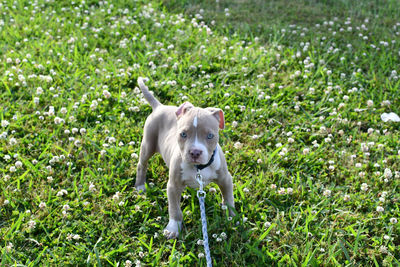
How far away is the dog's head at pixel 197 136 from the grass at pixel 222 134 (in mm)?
958

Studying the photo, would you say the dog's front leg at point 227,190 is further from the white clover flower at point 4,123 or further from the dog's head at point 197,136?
the white clover flower at point 4,123

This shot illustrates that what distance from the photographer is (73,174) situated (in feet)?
15.7

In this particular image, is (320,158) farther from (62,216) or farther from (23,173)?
(23,173)

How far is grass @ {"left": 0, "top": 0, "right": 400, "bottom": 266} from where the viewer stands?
3990 mm

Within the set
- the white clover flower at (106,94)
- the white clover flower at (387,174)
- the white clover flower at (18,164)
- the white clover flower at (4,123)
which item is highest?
the white clover flower at (106,94)

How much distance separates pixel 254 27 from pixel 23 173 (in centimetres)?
460

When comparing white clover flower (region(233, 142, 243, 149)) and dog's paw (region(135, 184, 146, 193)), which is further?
white clover flower (region(233, 142, 243, 149))

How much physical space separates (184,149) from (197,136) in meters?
0.15

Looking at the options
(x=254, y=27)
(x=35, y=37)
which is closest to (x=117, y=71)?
(x=35, y=37)

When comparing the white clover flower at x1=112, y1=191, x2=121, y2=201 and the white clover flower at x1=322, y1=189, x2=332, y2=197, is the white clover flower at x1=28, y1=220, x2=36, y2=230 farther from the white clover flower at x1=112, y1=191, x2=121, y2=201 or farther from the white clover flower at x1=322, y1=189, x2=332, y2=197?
the white clover flower at x1=322, y1=189, x2=332, y2=197

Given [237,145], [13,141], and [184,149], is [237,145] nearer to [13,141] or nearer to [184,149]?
[184,149]

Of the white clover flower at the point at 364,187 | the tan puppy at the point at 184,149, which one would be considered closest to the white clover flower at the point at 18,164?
the tan puppy at the point at 184,149

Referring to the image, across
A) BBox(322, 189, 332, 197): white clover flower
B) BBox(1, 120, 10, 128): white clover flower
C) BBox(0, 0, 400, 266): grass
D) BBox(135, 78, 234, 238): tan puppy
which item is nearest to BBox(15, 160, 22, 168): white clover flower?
BBox(0, 0, 400, 266): grass

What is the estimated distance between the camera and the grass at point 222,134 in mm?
3990
